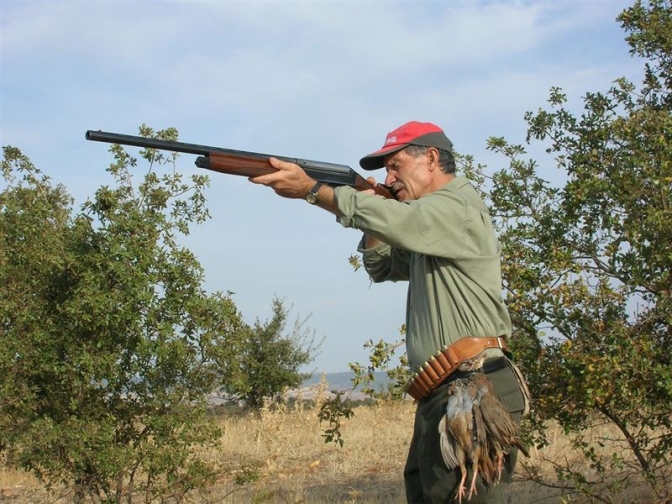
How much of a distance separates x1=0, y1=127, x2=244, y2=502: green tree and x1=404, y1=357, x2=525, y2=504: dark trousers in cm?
316

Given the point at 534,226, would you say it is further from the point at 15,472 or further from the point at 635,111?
the point at 15,472

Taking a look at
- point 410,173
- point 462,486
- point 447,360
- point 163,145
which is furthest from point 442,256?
point 163,145

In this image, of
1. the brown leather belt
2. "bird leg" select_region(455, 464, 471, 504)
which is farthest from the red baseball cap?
"bird leg" select_region(455, 464, 471, 504)

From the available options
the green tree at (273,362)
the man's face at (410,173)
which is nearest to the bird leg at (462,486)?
the man's face at (410,173)

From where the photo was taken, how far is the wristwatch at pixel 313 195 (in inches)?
157

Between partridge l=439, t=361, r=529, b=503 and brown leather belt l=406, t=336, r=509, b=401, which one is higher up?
brown leather belt l=406, t=336, r=509, b=401

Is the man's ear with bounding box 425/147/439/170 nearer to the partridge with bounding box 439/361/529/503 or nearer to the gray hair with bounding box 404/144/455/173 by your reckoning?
the gray hair with bounding box 404/144/455/173

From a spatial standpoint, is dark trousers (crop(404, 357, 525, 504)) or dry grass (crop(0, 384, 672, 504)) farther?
dry grass (crop(0, 384, 672, 504))

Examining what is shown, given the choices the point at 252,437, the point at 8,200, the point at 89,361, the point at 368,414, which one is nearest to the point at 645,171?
the point at 89,361

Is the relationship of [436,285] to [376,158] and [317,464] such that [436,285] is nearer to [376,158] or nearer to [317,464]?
[376,158]

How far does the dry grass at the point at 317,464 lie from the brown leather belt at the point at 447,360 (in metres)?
3.88

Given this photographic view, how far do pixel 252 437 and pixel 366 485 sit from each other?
3952 millimetres

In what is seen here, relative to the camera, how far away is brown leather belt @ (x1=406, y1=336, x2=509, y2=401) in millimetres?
3846

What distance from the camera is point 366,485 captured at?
1099 cm
